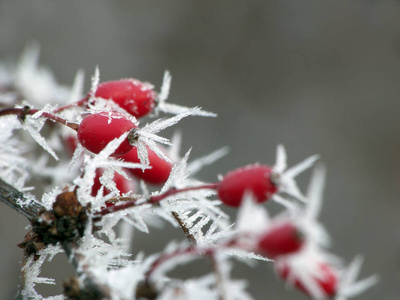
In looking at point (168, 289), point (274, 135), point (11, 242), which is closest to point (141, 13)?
point (274, 135)

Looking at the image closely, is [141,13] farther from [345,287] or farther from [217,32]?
[345,287]

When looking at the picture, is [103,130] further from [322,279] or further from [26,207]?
[322,279]

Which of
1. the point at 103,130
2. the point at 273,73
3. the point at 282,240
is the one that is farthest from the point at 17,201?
the point at 273,73

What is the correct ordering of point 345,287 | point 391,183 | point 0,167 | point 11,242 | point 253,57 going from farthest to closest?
point 253,57, point 391,183, point 11,242, point 0,167, point 345,287

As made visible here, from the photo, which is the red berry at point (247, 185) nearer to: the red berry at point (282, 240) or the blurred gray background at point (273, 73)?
the red berry at point (282, 240)

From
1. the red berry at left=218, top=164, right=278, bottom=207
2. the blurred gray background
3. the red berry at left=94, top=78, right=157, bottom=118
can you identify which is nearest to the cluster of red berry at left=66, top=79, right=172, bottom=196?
the red berry at left=94, top=78, right=157, bottom=118

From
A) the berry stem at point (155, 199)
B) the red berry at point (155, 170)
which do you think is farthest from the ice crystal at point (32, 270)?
the red berry at point (155, 170)
